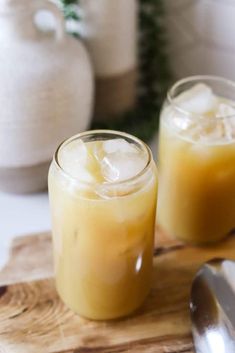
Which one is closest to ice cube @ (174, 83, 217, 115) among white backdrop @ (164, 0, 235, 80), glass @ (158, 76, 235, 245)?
glass @ (158, 76, 235, 245)

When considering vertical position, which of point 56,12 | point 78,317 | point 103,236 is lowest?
point 78,317

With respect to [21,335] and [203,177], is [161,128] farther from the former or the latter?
[21,335]

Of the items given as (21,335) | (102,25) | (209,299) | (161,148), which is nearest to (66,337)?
(21,335)

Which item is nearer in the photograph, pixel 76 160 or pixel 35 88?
pixel 76 160

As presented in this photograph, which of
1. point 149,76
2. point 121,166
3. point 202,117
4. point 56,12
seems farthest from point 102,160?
point 149,76

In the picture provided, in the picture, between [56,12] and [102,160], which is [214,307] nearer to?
[102,160]

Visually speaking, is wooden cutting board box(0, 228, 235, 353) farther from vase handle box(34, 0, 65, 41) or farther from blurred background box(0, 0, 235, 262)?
vase handle box(34, 0, 65, 41)
